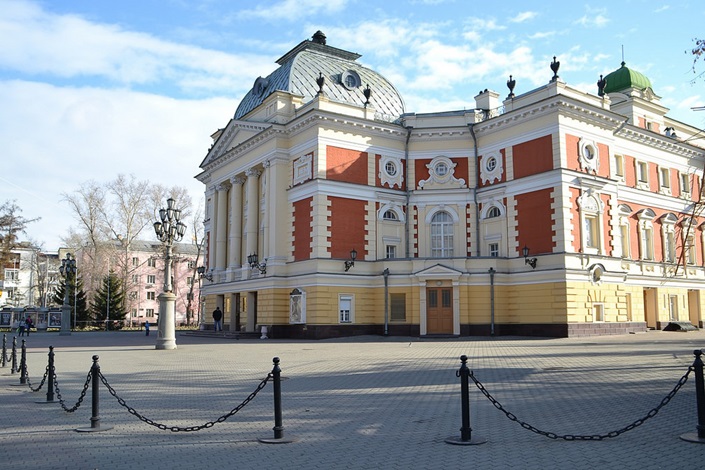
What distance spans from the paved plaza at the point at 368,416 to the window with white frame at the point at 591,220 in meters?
14.2

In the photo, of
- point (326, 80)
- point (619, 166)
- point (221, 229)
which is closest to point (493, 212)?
point (619, 166)

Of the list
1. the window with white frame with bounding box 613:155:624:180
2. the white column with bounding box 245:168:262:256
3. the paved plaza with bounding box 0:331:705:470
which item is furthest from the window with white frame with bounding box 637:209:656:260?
the white column with bounding box 245:168:262:256

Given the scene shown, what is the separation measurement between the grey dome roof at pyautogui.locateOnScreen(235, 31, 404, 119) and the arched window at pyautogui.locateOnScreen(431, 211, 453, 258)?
855cm

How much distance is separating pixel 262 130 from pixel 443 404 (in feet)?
98.9

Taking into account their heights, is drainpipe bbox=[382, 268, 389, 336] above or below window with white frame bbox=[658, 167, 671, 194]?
below

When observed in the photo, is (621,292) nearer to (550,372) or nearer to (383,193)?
(383,193)

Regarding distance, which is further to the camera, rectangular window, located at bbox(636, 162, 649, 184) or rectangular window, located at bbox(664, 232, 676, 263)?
rectangular window, located at bbox(664, 232, 676, 263)

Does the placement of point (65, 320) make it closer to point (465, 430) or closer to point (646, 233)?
point (646, 233)

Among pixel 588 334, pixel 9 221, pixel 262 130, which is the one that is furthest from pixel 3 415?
pixel 9 221

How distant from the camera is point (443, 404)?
11477 millimetres

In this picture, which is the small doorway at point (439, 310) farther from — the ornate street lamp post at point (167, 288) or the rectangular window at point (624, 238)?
the ornate street lamp post at point (167, 288)

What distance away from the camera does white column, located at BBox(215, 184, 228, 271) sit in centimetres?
4512

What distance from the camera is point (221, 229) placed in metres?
45.2

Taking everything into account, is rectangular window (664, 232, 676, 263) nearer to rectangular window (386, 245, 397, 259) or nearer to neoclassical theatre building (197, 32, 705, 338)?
neoclassical theatre building (197, 32, 705, 338)
